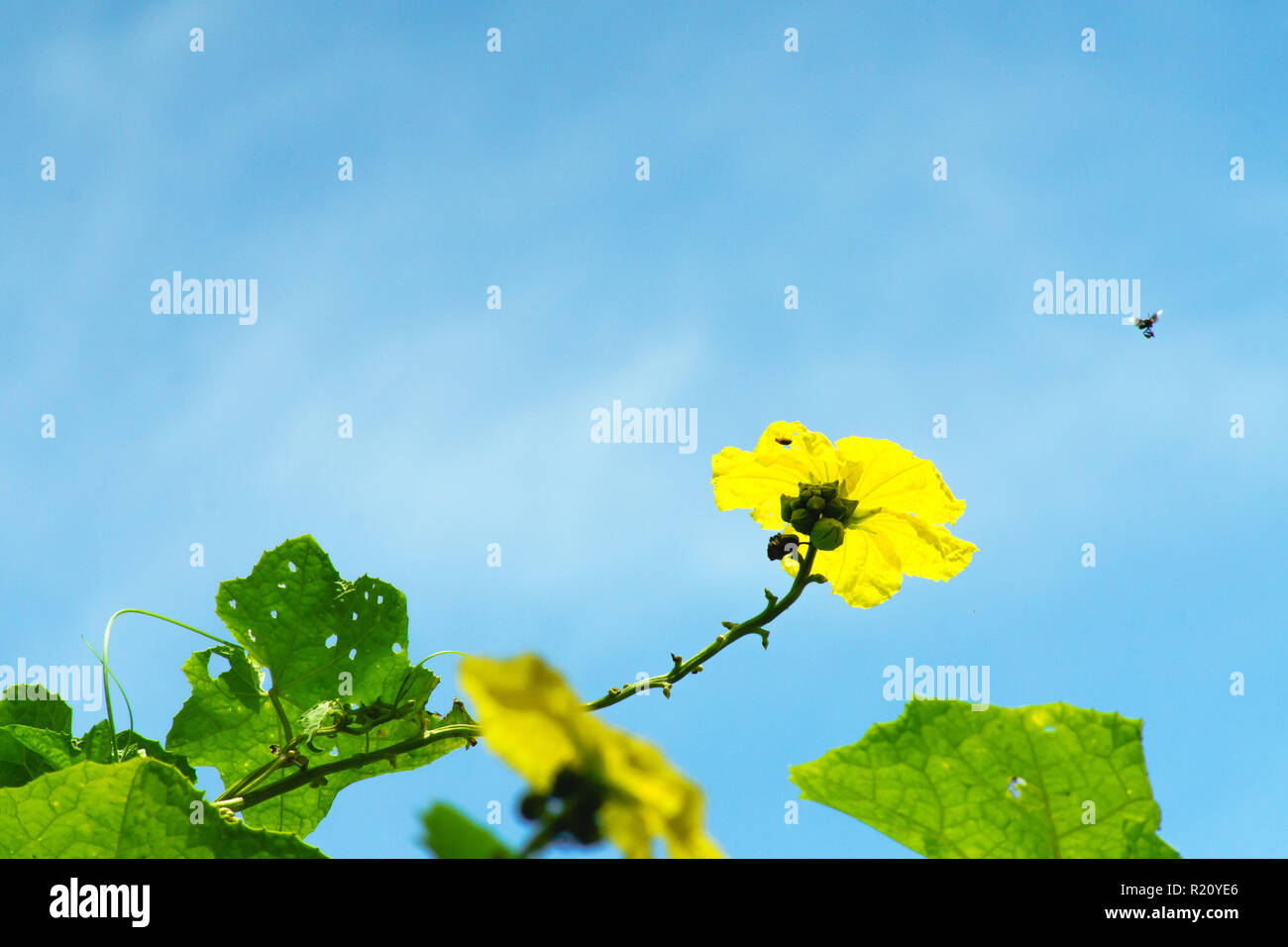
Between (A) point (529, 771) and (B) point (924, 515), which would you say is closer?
(A) point (529, 771)

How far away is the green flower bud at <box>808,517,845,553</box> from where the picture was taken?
4.18 ft

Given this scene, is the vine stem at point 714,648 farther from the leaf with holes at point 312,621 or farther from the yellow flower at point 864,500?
the leaf with holes at point 312,621


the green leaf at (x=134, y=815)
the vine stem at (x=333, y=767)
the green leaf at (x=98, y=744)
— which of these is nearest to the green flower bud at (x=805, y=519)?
the vine stem at (x=333, y=767)

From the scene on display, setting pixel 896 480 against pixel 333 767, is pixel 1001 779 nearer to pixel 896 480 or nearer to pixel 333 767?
pixel 896 480

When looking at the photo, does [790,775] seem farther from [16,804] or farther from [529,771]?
[16,804]


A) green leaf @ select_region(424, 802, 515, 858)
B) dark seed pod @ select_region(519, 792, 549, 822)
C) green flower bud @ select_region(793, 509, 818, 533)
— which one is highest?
green flower bud @ select_region(793, 509, 818, 533)

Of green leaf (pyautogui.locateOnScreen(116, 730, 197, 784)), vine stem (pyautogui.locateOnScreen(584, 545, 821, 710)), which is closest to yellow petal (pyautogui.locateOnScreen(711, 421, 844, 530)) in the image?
vine stem (pyautogui.locateOnScreen(584, 545, 821, 710))

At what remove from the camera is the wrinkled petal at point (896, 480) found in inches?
50.5

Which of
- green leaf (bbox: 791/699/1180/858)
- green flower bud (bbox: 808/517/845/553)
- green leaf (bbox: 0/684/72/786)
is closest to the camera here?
green leaf (bbox: 791/699/1180/858)

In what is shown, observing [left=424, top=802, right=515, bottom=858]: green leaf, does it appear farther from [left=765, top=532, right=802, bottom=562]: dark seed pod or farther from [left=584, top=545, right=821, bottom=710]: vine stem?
[left=765, top=532, right=802, bottom=562]: dark seed pod
